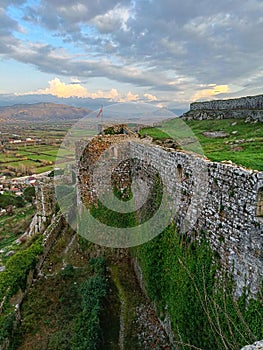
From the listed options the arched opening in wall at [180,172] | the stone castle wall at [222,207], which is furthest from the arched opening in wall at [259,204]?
the arched opening in wall at [180,172]

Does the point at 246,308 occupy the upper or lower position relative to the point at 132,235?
upper

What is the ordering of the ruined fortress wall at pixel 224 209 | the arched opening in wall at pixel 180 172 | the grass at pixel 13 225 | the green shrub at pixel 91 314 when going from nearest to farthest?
the ruined fortress wall at pixel 224 209 → the arched opening in wall at pixel 180 172 → the green shrub at pixel 91 314 → the grass at pixel 13 225

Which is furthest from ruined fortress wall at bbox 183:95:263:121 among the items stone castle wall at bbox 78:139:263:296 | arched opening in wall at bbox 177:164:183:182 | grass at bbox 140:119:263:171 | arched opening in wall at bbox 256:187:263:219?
arched opening in wall at bbox 256:187:263:219

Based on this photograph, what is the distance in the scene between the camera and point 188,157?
314 inches

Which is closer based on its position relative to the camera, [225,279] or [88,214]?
[225,279]

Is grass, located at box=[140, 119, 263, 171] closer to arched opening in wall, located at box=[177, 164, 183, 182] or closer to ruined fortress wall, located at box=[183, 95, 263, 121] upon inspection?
ruined fortress wall, located at box=[183, 95, 263, 121]

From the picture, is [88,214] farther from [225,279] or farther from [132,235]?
[225,279]

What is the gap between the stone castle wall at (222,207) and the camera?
5.56 metres

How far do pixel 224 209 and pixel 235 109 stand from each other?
18.3 metres

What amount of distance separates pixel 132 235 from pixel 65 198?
379 inches

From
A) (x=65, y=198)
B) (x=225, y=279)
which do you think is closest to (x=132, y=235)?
(x=225, y=279)

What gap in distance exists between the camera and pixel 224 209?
6426 millimetres

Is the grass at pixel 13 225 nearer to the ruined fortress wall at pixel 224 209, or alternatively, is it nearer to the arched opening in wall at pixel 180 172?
the arched opening in wall at pixel 180 172

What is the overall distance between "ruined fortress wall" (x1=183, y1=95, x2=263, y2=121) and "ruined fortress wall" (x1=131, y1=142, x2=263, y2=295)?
12106mm
